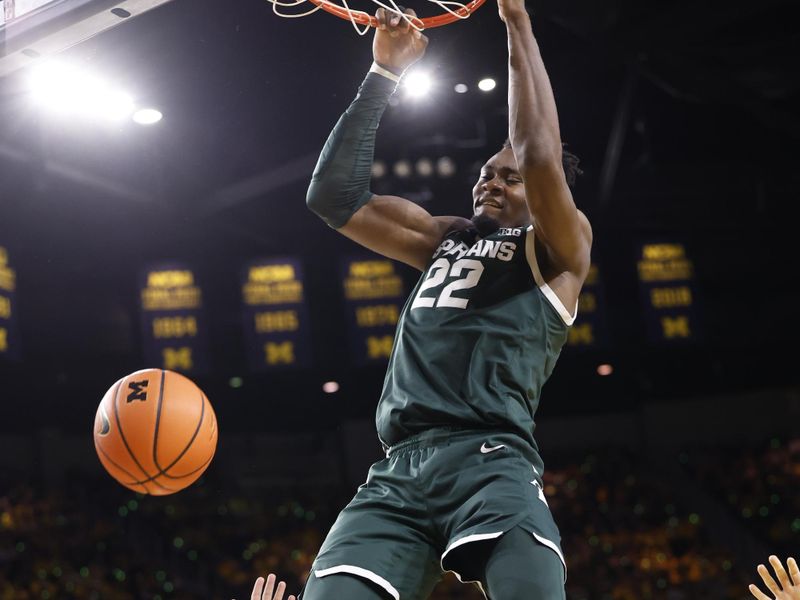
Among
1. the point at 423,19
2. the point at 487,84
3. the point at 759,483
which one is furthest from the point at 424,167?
the point at 423,19

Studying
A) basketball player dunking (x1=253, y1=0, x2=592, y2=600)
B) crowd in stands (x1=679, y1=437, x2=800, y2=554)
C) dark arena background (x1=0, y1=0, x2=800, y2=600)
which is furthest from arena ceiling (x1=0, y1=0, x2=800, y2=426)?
basketball player dunking (x1=253, y1=0, x2=592, y2=600)

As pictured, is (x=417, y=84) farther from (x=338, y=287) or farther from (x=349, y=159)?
(x=349, y=159)

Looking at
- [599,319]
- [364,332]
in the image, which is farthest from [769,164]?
[364,332]

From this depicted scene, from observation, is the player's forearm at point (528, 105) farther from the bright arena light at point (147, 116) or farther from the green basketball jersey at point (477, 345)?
the bright arena light at point (147, 116)

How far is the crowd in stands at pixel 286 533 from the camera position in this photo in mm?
10961

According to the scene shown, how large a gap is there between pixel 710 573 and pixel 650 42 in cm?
638

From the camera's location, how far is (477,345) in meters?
2.69

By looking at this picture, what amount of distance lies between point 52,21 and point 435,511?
257 cm

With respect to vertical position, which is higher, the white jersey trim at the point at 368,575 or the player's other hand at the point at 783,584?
the white jersey trim at the point at 368,575

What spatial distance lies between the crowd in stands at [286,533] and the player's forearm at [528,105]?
8709mm

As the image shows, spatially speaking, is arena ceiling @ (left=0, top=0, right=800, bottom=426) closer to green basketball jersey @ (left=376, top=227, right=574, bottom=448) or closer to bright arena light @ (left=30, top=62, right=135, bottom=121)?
bright arena light @ (left=30, top=62, right=135, bottom=121)

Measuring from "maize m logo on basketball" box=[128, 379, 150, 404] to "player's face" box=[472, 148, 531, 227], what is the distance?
77.6 inches

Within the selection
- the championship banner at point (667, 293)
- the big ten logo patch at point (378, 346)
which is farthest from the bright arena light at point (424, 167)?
the championship banner at point (667, 293)

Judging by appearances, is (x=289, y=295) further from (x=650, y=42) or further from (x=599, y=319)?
(x=650, y=42)
